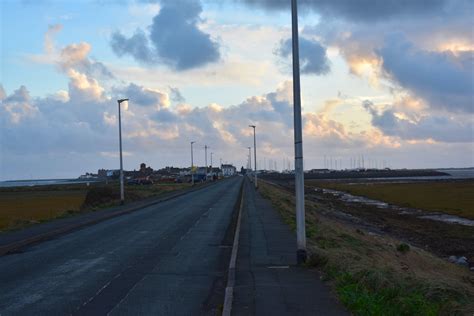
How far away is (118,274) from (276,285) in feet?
12.5

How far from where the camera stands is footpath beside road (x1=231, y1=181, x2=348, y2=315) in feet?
29.3

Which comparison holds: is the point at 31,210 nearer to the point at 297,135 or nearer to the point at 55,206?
the point at 55,206

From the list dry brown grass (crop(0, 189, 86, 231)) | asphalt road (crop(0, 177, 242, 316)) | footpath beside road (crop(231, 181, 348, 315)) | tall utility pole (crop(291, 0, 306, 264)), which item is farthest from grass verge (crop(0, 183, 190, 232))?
tall utility pole (crop(291, 0, 306, 264))

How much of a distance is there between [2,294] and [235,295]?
423 centimetres

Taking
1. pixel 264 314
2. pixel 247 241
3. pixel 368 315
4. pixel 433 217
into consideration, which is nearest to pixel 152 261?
pixel 247 241

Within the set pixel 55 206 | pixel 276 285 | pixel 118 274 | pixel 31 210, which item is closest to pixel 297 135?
pixel 276 285

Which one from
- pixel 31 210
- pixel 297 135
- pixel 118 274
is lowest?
pixel 31 210

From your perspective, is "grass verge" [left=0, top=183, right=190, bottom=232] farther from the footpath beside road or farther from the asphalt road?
the footpath beside road

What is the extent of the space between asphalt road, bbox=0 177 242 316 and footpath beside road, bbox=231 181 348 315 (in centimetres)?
53

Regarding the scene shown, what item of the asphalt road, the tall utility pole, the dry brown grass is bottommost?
the dry brown grass

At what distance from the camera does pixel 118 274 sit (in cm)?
1282

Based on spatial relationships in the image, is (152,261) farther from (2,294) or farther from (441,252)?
(441,252)

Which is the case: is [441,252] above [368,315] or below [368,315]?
below

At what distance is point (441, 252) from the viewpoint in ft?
83.3
